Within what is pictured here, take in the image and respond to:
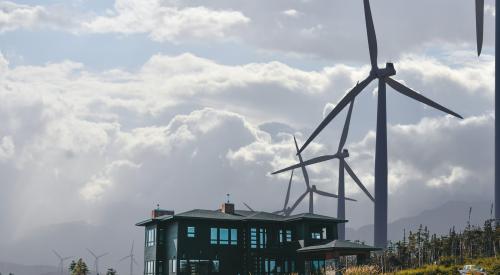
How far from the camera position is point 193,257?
253 ft

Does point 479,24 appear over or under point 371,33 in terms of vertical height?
under

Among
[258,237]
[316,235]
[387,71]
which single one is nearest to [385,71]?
[387,71]

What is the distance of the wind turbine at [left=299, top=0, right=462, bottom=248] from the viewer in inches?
3610

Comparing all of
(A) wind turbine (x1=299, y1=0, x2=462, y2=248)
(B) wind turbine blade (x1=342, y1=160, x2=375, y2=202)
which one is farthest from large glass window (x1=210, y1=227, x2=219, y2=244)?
(B) wind turbine blade (x1=342, y1=160, x2=375, y2=202)

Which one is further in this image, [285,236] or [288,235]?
[288,235]

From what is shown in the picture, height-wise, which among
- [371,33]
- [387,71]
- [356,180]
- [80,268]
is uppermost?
[371,33]

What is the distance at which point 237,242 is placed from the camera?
→ 79.8m

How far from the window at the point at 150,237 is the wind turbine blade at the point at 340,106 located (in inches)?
879

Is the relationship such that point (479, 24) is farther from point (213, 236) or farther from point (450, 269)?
point (213, 236)

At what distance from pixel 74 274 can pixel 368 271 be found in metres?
40.1

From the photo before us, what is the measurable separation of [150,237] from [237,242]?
10502 millimetres

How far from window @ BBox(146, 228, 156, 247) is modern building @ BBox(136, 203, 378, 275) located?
675 millimetres

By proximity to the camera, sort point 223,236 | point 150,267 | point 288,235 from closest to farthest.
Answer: point 223,236
point 288,235
point 150,267

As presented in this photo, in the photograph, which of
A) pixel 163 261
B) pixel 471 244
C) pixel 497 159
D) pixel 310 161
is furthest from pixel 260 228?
pixel 310 161
